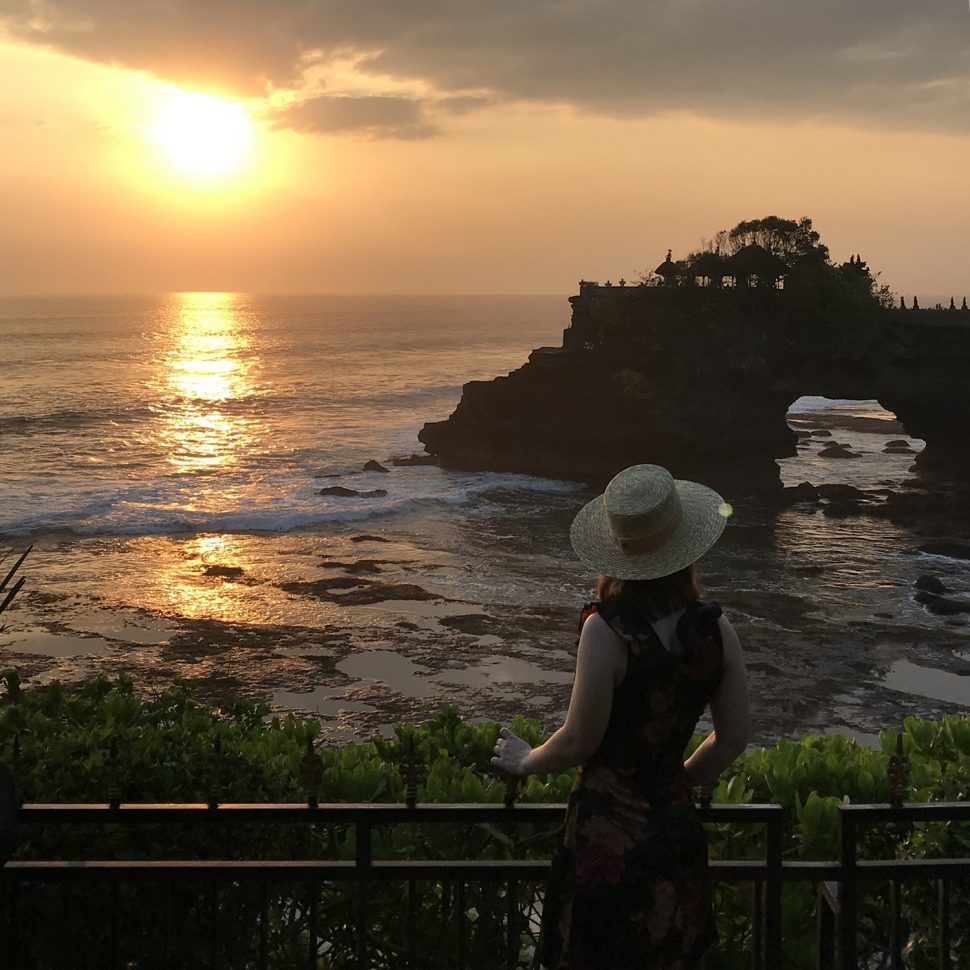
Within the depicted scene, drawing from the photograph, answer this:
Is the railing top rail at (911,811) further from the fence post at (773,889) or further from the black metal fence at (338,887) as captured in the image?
the fence post at (773,889)

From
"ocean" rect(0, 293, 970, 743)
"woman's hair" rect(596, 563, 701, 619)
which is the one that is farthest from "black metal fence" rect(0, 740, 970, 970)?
"ocean" rect(0, 293, 970, 743)

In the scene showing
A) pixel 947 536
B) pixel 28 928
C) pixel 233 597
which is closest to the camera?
pixel 28 928

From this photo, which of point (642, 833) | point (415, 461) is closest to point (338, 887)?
point (642, 833)

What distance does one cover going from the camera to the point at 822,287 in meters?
48.0

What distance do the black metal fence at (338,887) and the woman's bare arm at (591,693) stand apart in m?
0.43

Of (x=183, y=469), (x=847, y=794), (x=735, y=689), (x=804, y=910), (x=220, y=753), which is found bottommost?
(x=183, y=469)

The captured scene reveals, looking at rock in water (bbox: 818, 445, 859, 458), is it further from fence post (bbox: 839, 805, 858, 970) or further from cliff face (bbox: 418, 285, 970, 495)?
fence post (bbox: 839, 805, 858, 970)

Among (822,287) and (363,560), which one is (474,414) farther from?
(363,560)

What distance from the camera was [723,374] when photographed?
47469 millimetres

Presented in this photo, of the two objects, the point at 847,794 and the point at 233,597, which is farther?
the point at 233,597

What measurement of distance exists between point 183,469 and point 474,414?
14179mm

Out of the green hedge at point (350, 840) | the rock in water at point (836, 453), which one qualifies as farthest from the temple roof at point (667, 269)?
the green hedge at point (350, 840)

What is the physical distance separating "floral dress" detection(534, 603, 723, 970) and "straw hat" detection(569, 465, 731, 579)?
17 centimetres

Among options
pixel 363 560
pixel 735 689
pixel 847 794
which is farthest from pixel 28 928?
pixel 363 560
